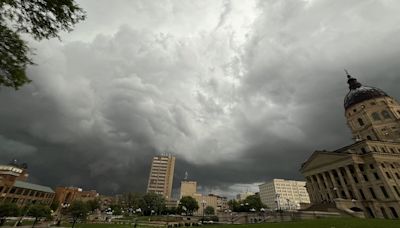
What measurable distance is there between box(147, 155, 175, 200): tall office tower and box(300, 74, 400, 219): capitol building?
13166 centimetres

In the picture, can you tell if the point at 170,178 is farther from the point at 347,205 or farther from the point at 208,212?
the point at 347,205

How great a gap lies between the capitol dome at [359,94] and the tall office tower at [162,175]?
145049mm

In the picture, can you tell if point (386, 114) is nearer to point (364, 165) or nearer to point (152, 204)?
point (364, 165)

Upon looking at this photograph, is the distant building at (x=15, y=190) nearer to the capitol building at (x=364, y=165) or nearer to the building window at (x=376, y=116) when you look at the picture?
the capitol building at (x=364, y=165)

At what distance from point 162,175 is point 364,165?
152 metres

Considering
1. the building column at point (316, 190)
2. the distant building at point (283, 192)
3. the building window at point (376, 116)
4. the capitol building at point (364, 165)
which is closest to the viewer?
the capitol building at point (364, 165)

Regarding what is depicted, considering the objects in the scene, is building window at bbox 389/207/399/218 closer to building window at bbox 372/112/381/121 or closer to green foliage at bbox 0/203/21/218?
building window at bbox 372/112/381/121

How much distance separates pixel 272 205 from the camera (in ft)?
556

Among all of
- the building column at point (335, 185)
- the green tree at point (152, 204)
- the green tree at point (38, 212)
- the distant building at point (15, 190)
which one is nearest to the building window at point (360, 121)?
the building column at point (335, 185)

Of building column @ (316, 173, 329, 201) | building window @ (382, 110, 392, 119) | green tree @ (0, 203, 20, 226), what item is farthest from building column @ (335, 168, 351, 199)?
green tree @ (0, 203, 20, 226)

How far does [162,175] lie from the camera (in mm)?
181875

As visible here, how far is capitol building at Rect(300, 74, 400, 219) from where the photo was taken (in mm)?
50250

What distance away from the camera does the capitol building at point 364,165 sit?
50.2 m

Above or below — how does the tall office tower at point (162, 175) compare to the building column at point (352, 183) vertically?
above
